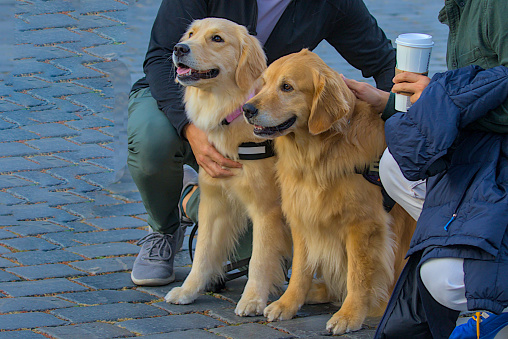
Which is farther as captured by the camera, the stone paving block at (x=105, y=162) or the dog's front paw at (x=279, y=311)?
the stone paving block at (x=105, y=162)

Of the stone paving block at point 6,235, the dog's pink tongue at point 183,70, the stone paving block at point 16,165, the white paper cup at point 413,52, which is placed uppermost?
the white paper cup at point 413,52

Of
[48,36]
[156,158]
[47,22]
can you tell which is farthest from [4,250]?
[47,22]

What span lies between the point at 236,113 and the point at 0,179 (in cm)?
255

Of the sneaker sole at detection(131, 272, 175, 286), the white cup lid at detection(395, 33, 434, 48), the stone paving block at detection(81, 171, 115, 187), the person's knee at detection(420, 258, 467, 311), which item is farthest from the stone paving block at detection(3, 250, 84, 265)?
the white cup lid at detection(395, 33, 434, 48)

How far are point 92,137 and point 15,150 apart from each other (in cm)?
65

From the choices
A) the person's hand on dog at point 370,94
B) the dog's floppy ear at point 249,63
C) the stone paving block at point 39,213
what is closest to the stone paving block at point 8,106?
the stone paving block at point 39,213

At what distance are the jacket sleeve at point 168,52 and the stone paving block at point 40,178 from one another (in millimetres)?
1788

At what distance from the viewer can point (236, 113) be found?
122 inches

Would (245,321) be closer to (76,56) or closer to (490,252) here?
(490,252)

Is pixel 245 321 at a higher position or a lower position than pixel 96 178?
higher

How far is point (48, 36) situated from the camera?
6547 millimetres

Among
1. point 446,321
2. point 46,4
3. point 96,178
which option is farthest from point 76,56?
point 446,321

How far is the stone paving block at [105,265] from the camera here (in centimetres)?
338

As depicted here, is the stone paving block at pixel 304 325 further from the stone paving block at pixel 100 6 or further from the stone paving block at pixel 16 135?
the stone paving block at pixel 100 6
